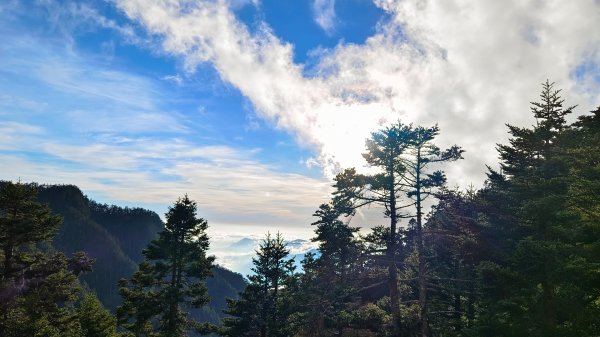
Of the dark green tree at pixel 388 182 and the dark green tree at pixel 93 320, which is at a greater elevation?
the dark green tree at pixel 388 182

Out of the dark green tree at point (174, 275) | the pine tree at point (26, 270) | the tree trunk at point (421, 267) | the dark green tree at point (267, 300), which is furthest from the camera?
the dark green tree at point (267, 300)

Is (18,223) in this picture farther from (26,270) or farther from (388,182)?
(388,182)

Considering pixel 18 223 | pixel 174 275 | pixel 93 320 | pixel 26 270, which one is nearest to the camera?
pixel 18 223

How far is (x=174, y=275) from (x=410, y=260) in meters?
18.9

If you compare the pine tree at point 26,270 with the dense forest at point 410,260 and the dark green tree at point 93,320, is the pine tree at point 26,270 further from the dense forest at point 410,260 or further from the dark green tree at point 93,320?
the dark green tree at point 93,320

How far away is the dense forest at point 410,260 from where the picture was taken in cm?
1788

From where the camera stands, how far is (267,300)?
37281 mm

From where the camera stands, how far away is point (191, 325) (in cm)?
3134

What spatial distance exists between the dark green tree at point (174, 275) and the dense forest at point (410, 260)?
0.10 metres

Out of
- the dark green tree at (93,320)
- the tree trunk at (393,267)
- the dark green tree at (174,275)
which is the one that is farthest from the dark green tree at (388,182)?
the dark green tree at (93,320)

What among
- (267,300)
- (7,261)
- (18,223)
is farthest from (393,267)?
(7,261)

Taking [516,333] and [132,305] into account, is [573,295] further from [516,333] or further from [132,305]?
[132,305]

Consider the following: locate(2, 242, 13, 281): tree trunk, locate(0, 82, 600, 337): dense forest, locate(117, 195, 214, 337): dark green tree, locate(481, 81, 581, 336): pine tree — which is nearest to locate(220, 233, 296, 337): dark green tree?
locate(0, 82, 600, 337): dense forest

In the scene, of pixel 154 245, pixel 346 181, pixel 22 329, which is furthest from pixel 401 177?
pixel 22 329
